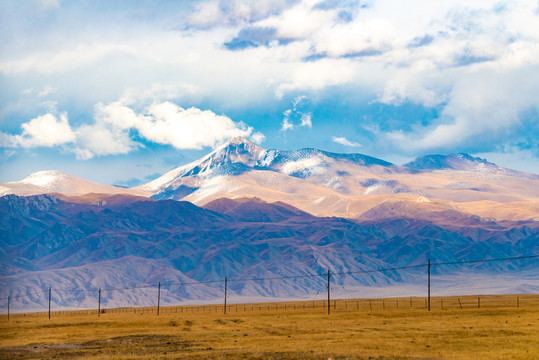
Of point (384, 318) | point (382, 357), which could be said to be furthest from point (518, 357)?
point (384, 318)

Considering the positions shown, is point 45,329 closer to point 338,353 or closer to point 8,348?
point 8,348

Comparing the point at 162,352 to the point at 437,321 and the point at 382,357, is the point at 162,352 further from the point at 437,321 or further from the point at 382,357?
the point at 437,321

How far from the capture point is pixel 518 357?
190 ft

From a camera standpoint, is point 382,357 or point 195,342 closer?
point 382,357

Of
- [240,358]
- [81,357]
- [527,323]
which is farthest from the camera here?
[527,323]

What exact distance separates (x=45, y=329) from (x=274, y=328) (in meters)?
39.4

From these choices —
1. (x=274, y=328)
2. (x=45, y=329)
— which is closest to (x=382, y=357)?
(x=274, y=328)

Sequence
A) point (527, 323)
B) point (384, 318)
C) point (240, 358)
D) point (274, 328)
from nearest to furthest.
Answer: point (240, 358) < point (527, 323) < point (274, 328) < point (384, 318)

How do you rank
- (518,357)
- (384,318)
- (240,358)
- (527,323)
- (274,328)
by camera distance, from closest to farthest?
(518,357) < (240,358) < (527,323) < (274,328) < (384,318)

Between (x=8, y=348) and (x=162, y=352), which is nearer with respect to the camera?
(x=162, y=352)

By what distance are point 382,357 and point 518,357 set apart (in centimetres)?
1079

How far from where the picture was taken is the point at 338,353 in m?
64.1

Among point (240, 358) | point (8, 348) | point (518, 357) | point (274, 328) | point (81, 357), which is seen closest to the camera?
point (518, 357)

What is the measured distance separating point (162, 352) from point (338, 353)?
58.9 ft
